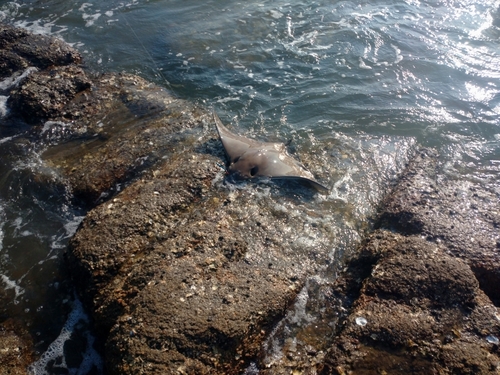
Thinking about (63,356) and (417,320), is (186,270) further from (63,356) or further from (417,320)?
(417,320)

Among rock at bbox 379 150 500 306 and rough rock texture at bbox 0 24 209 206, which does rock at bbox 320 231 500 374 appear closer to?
rock at bbox 379 150 500 306

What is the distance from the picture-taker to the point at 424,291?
4.40 m

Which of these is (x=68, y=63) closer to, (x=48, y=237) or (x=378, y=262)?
(x=48, y=237)

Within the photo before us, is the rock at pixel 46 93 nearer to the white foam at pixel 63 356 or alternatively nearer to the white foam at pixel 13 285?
the white foam at pixel 13 285

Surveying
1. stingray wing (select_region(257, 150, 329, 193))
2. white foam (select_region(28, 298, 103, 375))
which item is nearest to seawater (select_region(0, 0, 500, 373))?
white foam (select_region(28, 298, 103, 375))

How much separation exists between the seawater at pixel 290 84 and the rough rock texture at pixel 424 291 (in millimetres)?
581

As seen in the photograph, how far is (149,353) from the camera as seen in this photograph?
3658 mm

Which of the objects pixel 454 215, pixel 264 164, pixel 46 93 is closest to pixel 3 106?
pixel 46 93

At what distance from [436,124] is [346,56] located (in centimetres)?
327

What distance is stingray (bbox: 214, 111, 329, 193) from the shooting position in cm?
612

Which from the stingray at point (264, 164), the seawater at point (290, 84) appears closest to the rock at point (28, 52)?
the seawater at point (290, 84)

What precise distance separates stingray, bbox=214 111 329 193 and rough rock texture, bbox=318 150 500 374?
57.6 inches

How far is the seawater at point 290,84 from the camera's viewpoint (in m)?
5.41

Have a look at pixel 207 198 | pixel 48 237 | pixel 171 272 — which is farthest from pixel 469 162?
pixel 48 237
